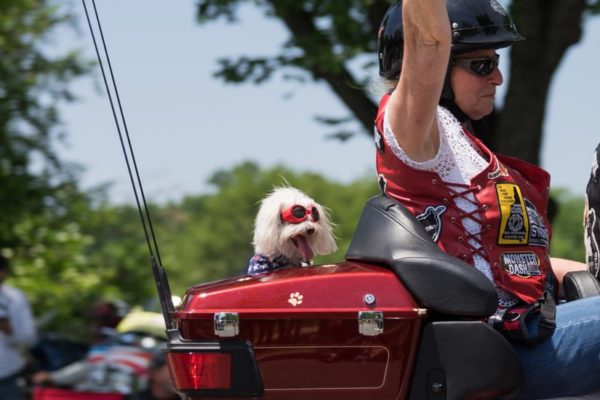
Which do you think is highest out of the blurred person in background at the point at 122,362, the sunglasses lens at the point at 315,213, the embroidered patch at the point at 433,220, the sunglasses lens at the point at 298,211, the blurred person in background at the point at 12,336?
the embroidered patch at the point at 433,220

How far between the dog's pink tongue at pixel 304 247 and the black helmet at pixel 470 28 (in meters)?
0.88

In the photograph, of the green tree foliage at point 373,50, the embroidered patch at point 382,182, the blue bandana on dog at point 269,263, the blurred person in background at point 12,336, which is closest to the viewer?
the embroidered patch at point 382,182

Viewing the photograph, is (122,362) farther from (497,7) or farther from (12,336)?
(497,7)

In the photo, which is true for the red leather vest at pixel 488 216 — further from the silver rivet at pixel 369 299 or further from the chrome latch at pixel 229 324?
the chrome latch at pixel 229 324

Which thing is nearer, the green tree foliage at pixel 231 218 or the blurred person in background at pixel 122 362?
the blurred person in background at pixel 122 362

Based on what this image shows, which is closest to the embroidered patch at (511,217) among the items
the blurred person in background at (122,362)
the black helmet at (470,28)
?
the black helmet at (470,28)

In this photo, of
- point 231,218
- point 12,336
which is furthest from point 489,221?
point 231,218

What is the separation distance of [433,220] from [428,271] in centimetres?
17

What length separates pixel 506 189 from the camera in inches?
107

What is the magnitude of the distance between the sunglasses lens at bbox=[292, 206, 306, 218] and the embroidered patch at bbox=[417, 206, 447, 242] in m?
0.95

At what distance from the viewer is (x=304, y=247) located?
3.67m

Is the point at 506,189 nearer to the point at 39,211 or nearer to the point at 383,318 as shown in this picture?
the point at 383,318

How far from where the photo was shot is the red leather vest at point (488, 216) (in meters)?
2.66

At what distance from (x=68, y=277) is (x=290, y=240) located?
1129 cm
